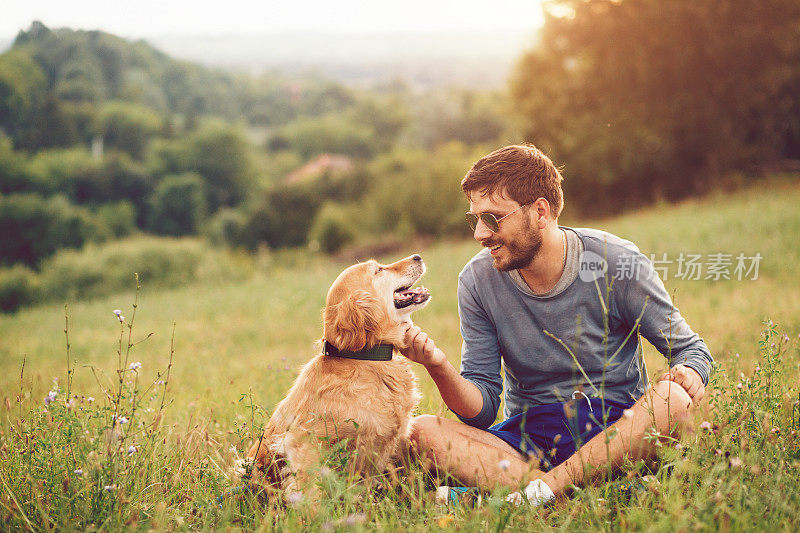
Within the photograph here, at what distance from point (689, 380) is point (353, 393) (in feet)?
5.14

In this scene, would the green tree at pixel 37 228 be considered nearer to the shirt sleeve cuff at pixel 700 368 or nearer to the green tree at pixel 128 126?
the green tree at pixel 128 126

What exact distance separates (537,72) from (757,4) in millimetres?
7475

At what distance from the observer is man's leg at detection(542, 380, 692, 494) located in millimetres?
2461

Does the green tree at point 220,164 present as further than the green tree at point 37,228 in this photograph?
Yes

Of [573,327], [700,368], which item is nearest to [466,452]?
[573,327]

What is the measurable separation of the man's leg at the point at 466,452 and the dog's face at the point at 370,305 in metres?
0.50

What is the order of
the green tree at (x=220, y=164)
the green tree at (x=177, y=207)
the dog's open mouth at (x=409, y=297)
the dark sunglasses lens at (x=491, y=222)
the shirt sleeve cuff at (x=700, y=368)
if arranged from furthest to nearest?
the green tree at (x=220, y=164), the green tree at (x=177, y=207), the dog's open mouth at (x=409, y=297), the dark sunglasses lens at (x=491, y=222), the shirt sleeve cuff at (x=700, y=368)

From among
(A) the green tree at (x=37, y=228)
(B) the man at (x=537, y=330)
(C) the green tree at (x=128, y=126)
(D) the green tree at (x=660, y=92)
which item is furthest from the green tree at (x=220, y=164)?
(B) the man at (x=537, y=330)

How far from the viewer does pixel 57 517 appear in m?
2.30

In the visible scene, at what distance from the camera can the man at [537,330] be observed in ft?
9.61

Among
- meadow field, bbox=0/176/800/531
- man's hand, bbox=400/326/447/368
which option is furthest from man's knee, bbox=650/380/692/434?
man's hand, bbox=400/326/447/368

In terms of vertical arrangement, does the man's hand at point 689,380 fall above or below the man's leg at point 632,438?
above

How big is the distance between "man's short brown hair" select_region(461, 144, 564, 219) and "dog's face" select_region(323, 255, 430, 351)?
669mm

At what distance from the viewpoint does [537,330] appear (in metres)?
3.13
